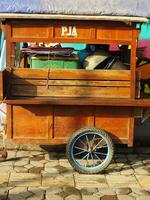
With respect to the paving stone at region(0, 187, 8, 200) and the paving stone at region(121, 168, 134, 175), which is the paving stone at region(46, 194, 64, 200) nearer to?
the paving stone at region(0, 187, 8, 200)

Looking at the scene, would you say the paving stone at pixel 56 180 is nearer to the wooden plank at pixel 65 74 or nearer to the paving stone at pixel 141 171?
the paving stone at pixel 141 171

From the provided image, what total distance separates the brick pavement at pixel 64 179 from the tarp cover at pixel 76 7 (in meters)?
2.16

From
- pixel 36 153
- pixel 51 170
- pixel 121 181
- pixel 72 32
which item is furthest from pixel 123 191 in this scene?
pixel 72 32

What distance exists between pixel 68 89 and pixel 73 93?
3.4 inches

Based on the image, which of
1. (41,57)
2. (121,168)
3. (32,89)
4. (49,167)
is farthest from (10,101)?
(121,168)

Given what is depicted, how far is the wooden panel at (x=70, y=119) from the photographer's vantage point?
6.29m

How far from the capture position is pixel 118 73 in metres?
6.28

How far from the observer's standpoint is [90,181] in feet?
20.1

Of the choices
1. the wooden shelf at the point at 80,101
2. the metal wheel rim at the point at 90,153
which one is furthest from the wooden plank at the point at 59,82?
the metal wheel rim at the point at 90,153

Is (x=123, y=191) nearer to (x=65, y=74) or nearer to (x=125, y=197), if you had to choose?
(x=125, y=197)

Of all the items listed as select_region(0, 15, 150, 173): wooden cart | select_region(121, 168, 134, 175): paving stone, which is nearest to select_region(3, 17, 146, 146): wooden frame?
select_region(0, 15, 150, 173): wooden cart

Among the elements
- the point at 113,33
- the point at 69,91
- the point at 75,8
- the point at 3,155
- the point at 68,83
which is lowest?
the point at 3,155

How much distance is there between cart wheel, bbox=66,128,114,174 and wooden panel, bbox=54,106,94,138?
0.43 feet

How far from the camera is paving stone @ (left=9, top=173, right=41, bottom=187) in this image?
5930mm
